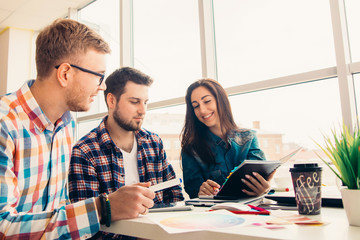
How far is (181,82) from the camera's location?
2.91m

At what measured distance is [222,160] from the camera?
70.2 inches

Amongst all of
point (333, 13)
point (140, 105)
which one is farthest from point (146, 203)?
point (333, 13)

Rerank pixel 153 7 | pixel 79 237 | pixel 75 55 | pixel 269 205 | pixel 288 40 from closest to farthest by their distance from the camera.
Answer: pixel 79 237 < pixel 269 205 < pixel 75 55 < pixel 288 40 < pixel 153 7

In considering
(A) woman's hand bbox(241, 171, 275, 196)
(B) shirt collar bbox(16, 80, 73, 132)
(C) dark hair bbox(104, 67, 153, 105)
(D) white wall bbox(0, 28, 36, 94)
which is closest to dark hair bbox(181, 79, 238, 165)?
(C) dark hair bbox(104, 67, 153, 105)

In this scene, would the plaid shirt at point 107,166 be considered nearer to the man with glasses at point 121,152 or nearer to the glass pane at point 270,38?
the man with glasses at point 121,152

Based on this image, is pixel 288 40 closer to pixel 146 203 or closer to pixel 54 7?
pixel 146 203

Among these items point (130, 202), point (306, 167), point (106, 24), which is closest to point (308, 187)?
point (306, 167)

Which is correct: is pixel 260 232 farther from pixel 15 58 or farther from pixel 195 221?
pixel 15 58

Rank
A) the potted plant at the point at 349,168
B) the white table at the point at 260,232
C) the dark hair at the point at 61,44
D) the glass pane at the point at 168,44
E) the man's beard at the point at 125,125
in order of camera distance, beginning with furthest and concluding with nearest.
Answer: the glass pane at the point at 168,44
the man's beard at the point at 125,125
the dark hair at the point at 61,44
the potted plant at the point at 349,168
the white table at the point at 260,232

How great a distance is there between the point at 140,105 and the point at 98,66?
0.58 meters

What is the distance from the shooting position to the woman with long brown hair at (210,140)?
1.77 m

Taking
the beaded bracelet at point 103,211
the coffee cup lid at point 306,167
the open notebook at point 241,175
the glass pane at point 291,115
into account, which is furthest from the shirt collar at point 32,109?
the glass pane at point 291,115

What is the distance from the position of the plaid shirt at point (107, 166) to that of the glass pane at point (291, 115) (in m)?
0.72

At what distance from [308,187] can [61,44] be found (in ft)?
3.53
